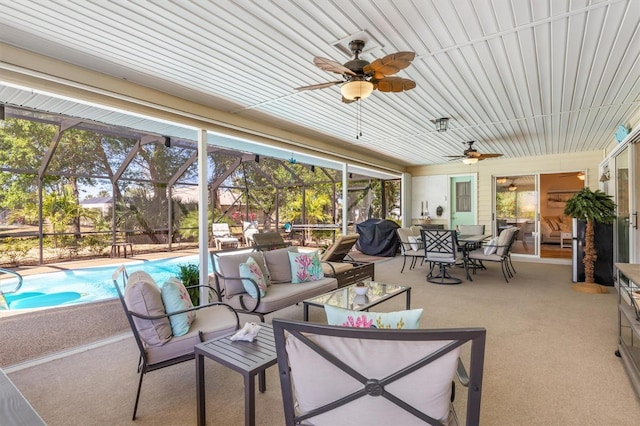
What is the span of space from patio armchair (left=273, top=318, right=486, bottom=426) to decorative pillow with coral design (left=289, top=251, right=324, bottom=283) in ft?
9.11

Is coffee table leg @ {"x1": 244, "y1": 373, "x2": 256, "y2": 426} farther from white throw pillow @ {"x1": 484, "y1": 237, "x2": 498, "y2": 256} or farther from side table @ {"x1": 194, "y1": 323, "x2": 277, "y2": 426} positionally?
white throw pillow @ {"x1": 484, "y1": 237, "x2": 498, "y2": 256}

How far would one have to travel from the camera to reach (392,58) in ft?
8.13

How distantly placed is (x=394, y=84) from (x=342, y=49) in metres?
0.56

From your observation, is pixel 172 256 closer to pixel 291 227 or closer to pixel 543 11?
pixel 291 227

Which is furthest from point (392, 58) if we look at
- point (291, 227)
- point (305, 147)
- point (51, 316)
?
point (291, 227)

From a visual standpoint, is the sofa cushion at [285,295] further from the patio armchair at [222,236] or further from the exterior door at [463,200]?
the exterior door at [463,200]

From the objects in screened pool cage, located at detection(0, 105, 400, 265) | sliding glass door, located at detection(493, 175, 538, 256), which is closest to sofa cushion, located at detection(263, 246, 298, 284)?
screened pool cage, located at detection(0, 105, 400, 265)

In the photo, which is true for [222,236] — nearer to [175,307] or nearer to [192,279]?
[192,279]

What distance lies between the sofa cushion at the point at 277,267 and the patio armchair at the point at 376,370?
2.79 metres

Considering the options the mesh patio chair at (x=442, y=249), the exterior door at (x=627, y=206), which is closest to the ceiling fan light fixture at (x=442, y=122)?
the mesh patio chair at (x=442, y=249)

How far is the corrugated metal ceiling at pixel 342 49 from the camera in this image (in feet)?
7.53

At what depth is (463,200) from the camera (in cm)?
948

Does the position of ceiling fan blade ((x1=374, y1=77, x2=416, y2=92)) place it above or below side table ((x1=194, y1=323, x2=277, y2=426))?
above

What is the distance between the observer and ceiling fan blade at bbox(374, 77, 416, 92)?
9.54 ft
